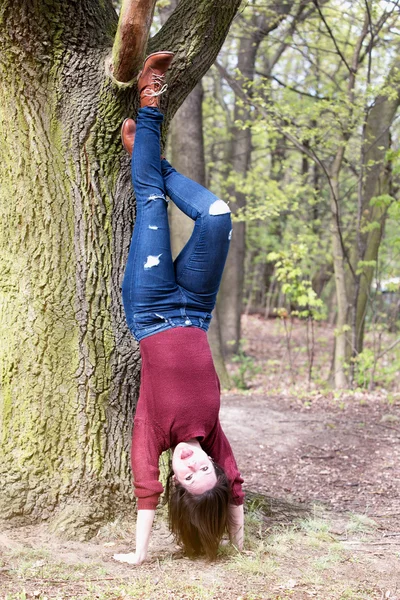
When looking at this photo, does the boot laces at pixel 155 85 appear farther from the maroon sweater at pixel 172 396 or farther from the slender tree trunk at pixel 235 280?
the slender tree trunk at pixel 235 280

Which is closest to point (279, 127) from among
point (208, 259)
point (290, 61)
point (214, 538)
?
point (208, 259)

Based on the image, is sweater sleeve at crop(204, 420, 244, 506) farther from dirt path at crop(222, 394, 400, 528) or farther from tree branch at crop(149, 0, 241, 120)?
tree branch at crop(149, 0, 241, 120)

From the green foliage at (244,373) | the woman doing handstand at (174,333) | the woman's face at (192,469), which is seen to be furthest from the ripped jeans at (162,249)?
the green foliage at (244,373)

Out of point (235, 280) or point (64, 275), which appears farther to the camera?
point (235, 280)

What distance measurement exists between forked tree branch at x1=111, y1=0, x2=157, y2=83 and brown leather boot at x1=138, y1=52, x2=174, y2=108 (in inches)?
2.3

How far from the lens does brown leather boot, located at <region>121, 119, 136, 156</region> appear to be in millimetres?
3891

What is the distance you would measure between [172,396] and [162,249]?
2.79 ft

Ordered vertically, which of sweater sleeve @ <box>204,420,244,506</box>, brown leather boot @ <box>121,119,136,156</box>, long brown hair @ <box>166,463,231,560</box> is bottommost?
long brown hair @ <box>166,463,231,560</box>

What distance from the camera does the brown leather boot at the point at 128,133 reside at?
3.89 meters

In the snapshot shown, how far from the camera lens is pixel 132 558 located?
359 cm

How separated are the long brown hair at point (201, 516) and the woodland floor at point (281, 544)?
0.12 metres

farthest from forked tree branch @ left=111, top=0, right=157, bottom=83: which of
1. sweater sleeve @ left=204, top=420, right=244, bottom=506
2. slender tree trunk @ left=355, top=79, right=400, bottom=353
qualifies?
slender tree trunk @ left=355, top=79, right=400, bottom=353

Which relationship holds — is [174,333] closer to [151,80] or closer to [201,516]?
[201,516]

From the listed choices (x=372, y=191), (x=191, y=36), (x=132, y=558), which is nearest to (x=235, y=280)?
(x=372, y=191)
